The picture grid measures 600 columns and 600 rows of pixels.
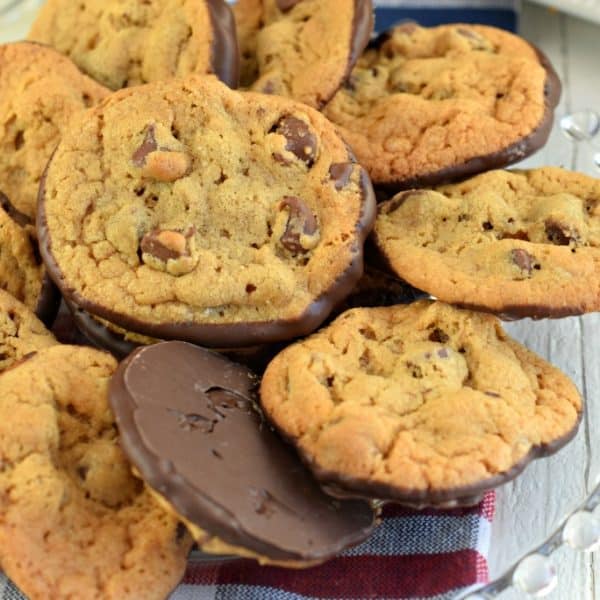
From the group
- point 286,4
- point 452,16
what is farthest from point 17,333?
point 452,16

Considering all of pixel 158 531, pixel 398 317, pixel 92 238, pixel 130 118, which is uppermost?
pixel 130 118

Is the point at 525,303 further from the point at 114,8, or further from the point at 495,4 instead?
the point at 495,4

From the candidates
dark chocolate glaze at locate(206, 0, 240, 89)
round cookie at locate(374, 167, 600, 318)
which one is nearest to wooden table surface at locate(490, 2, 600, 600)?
round cookie at locate(374, 167, 600, 318)

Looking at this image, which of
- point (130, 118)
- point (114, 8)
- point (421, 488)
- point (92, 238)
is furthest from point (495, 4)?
point (421, 488)

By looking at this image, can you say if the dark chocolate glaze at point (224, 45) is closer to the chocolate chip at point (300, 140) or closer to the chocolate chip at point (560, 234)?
the chocolate chip at point (300, 140)

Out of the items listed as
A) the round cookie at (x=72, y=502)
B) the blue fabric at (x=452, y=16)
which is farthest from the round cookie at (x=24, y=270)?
the blue fabric at (x=452, y=16)

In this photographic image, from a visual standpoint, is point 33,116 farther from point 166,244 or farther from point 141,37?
point 166,244
